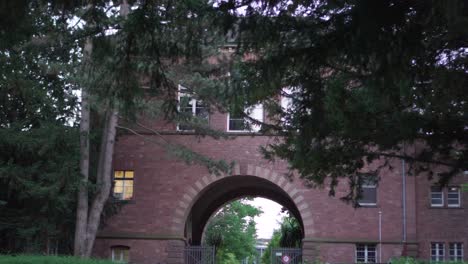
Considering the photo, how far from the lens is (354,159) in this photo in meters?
12.3

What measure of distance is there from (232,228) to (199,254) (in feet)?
83.3

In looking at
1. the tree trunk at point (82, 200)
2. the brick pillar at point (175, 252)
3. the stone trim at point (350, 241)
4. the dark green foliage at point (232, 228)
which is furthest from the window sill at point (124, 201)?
the dark green foliage at point (232, 228)

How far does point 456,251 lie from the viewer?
2708 centimetres

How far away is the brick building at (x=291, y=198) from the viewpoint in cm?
2697

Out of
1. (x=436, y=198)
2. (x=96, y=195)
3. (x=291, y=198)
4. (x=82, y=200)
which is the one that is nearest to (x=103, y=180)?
(x=96, y=195)

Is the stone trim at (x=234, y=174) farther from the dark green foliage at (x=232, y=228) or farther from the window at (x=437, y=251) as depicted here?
the dark green foliage at (x=232, y=228)

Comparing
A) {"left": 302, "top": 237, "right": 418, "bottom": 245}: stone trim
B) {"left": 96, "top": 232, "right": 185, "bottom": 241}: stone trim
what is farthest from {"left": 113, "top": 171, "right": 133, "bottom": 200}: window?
{"left": 302, "top": 237, "right": 418, "bottom": 245}: stone trim

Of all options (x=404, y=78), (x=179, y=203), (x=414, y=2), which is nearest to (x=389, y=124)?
(x=404, y=78)

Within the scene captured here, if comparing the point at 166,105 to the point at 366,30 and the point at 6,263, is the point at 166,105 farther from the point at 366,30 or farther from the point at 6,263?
the point at 6,263

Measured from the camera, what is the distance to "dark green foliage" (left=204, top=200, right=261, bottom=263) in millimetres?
51350

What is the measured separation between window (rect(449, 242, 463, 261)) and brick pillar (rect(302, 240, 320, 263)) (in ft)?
16.9

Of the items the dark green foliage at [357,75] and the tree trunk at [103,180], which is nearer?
the dark green foliage at [357,75]

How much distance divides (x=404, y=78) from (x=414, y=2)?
1.04m

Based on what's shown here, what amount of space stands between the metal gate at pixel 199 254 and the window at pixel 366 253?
580cm
